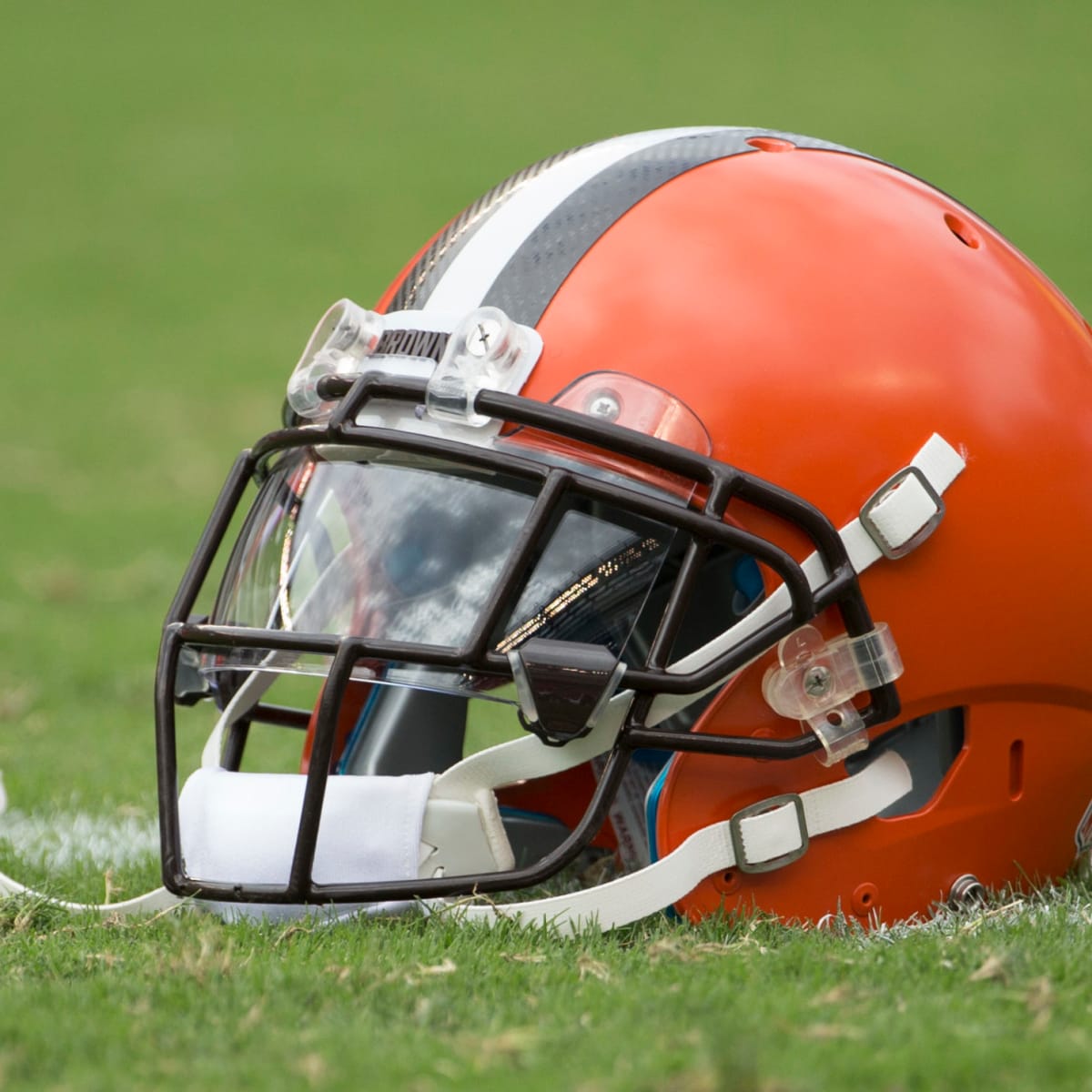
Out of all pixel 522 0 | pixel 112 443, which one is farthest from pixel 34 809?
pixel 522 0

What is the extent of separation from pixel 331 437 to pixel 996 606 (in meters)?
1.00

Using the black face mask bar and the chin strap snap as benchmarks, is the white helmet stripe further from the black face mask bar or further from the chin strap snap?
the chin strap snap

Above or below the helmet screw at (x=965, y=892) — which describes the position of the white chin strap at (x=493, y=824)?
above

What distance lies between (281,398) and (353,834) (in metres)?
8.78

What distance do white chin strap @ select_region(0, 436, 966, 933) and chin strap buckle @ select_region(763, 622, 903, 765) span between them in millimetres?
84

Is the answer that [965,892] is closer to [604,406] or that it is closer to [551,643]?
[551,643]

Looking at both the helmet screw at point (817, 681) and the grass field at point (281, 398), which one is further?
the helmet screw at point (817, 681)

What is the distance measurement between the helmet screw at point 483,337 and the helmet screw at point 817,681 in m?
0.64

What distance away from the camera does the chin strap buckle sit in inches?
91.1

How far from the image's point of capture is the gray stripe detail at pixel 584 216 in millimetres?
2420

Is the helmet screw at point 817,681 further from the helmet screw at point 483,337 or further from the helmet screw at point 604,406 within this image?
the helmet screw at point 483,337

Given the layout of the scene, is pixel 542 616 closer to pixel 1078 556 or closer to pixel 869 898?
pixel 869 898

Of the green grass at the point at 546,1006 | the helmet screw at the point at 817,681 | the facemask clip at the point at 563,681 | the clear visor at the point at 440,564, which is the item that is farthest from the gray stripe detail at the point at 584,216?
the green grass at the point at 546,1006

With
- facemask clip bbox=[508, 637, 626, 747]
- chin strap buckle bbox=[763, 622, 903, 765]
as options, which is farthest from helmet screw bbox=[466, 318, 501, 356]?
chin strap buckle bbox=[763, 622, 903, 765]
